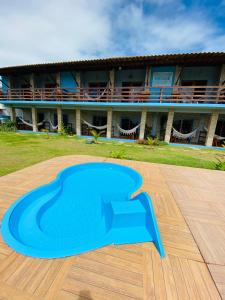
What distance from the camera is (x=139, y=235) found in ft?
7.76

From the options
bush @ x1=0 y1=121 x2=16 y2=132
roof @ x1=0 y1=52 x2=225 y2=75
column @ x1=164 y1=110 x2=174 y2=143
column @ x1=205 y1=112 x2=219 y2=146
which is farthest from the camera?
bush @ x1=0 y1=121 x2=16 y2=132

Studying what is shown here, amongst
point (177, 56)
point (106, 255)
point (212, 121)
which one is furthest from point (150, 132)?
point (106, 255)

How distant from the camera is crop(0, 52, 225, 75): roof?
965 cm

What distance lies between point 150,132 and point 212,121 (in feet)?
15.1

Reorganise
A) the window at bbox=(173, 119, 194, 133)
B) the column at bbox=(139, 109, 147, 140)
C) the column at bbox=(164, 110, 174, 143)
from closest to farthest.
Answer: the column at bbox=(164, 110, 174, 143) → the column at bbox=(139, 109, 147, 140) → the window at bbox=(173, 119, 194, 133)

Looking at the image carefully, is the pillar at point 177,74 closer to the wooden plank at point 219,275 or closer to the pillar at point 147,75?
the pillar at point 147,75

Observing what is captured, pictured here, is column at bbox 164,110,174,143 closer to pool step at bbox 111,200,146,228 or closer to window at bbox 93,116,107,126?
window at bbox 93,116,107,126

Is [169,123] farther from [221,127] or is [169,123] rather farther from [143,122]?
[221,127]

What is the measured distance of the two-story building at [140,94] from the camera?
10.3m

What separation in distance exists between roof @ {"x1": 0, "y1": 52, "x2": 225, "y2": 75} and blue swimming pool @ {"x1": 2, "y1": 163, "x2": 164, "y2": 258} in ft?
Answer: 31.6

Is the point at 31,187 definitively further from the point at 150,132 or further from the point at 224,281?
the point at 150,132

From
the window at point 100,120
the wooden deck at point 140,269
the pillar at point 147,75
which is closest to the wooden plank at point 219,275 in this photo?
the wooden deck at point 140,269

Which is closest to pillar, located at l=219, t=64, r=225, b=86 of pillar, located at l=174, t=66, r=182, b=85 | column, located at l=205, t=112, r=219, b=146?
column, located at l=205, t=112, r=219, b=146

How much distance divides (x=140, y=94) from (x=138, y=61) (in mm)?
2441
